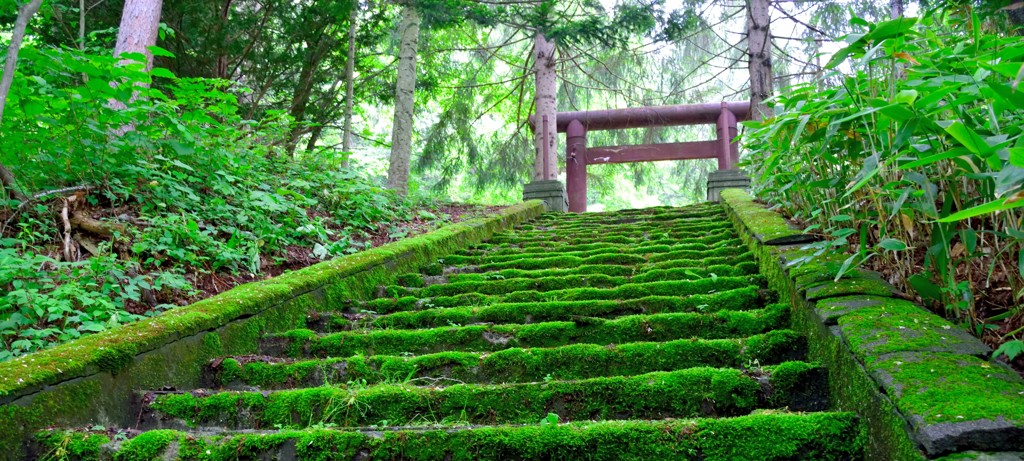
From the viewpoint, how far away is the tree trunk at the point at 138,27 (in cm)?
637

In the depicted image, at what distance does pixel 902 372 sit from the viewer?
174 cm

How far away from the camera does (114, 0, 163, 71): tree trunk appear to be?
6.37 metres

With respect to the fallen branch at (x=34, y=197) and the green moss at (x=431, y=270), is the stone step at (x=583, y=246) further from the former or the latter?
the fallen branch at (x=34, y=197)

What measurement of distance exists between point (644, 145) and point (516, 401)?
10.9 metres

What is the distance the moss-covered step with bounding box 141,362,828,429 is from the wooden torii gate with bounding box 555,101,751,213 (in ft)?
32.6

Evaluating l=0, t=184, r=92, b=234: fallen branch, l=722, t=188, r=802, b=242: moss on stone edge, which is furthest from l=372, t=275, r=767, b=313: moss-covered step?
l=0, t=184, r=92, b=234: fallen branch

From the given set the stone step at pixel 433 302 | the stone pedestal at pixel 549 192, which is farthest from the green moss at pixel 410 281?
the stone pedestal at pixel 549 192

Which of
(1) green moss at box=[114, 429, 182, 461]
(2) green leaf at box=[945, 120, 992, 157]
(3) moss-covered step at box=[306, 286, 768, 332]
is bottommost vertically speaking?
(1) green moss at box=[114, 429, 182, 461]

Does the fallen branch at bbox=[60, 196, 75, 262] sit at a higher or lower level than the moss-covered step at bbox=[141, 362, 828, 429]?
higher

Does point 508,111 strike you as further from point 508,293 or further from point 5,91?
point 5,91

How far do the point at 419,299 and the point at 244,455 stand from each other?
209 centimetres

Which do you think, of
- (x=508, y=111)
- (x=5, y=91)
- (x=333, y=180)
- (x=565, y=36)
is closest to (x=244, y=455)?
(x=5, y=91)

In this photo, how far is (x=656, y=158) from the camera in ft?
41.7

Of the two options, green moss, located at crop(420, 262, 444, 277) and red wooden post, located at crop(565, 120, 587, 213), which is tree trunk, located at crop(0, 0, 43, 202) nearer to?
green moss, located at crop(420, 262, 444, 277)
